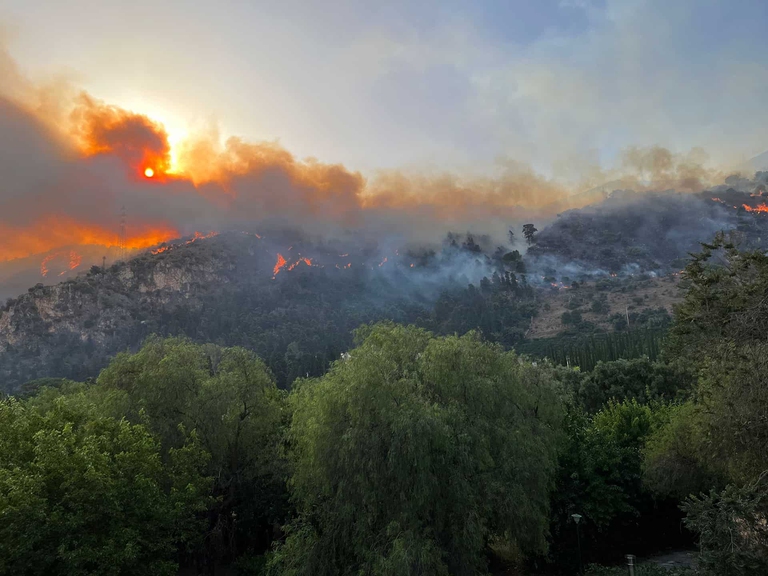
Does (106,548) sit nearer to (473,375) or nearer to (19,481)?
(19,481)

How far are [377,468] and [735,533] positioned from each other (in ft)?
33.5

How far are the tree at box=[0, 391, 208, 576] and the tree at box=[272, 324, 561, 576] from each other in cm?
429

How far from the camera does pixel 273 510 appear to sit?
23016mm

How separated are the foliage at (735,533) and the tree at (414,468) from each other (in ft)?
16.5

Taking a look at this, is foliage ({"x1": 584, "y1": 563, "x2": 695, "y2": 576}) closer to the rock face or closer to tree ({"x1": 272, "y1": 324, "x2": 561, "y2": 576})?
tree ({"x1": 272, "y1": 324, "x2": 561, "y2": 576})

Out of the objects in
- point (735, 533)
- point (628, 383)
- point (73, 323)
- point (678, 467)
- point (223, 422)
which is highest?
point (73, 323)

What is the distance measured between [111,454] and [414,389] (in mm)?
11079

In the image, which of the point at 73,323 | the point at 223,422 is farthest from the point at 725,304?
the point at 73,323

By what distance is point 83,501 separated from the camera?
1402 cm

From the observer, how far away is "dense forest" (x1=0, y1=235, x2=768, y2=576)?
13.7 m

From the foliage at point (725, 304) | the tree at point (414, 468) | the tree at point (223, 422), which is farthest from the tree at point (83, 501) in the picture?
the foliage at point (725, 304)

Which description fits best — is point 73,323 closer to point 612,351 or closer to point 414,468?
point 612,351

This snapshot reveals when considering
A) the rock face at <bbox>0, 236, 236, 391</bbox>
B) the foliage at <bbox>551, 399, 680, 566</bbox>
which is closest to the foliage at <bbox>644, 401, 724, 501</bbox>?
the foliage at <bbox>551, 399, 680, 566</bbox>

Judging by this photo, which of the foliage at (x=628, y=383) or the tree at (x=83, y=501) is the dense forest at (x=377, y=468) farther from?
the foliage at (x=628, y=383)
